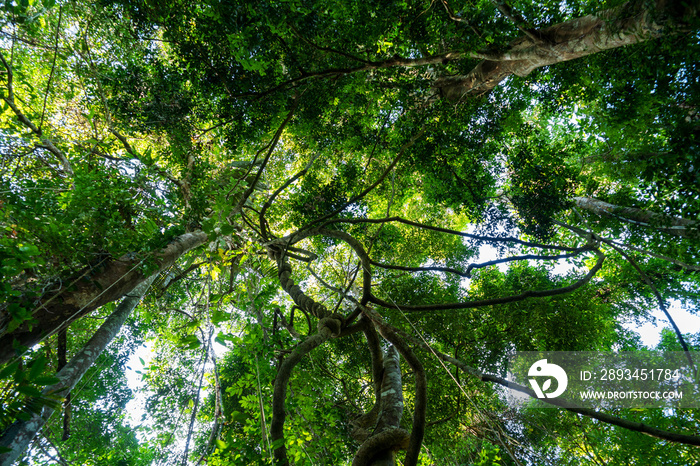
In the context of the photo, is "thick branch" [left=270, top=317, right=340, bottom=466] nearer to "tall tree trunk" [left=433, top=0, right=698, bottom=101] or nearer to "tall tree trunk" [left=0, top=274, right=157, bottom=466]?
"tall tree trunk" [left=0, top=274, right=157, bottom=466]

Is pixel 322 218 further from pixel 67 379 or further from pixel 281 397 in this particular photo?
pixel 67 379

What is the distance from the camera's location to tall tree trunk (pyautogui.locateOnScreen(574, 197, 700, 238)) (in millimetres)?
3770

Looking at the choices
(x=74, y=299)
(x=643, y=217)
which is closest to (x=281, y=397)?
(x=74, y=299)

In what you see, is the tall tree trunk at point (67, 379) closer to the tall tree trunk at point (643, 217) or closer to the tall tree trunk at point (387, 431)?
the tall tree trunk at point (387, 431)

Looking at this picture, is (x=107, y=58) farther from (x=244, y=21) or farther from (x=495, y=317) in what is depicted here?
(x=495, y=317)

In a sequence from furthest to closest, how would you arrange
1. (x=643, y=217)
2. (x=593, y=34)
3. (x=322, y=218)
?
(x=643, y=217) < (x=593, y=34) < (x=322, y=218)

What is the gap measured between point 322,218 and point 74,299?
7.53 feet

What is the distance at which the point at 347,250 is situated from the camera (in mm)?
7750

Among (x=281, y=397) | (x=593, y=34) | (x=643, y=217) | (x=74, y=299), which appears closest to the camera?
(x=281, y=397)

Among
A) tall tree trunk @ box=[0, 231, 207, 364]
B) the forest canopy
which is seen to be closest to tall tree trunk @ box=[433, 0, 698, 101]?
the forest canopy

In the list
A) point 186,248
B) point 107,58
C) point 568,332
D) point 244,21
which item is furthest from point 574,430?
point 107,58

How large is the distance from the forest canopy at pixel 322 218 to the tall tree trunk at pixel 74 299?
0.02m

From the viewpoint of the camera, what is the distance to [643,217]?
550 cm

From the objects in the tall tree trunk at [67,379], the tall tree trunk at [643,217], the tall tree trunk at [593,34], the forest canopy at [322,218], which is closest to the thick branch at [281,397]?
the forest canopy at [322,218]
